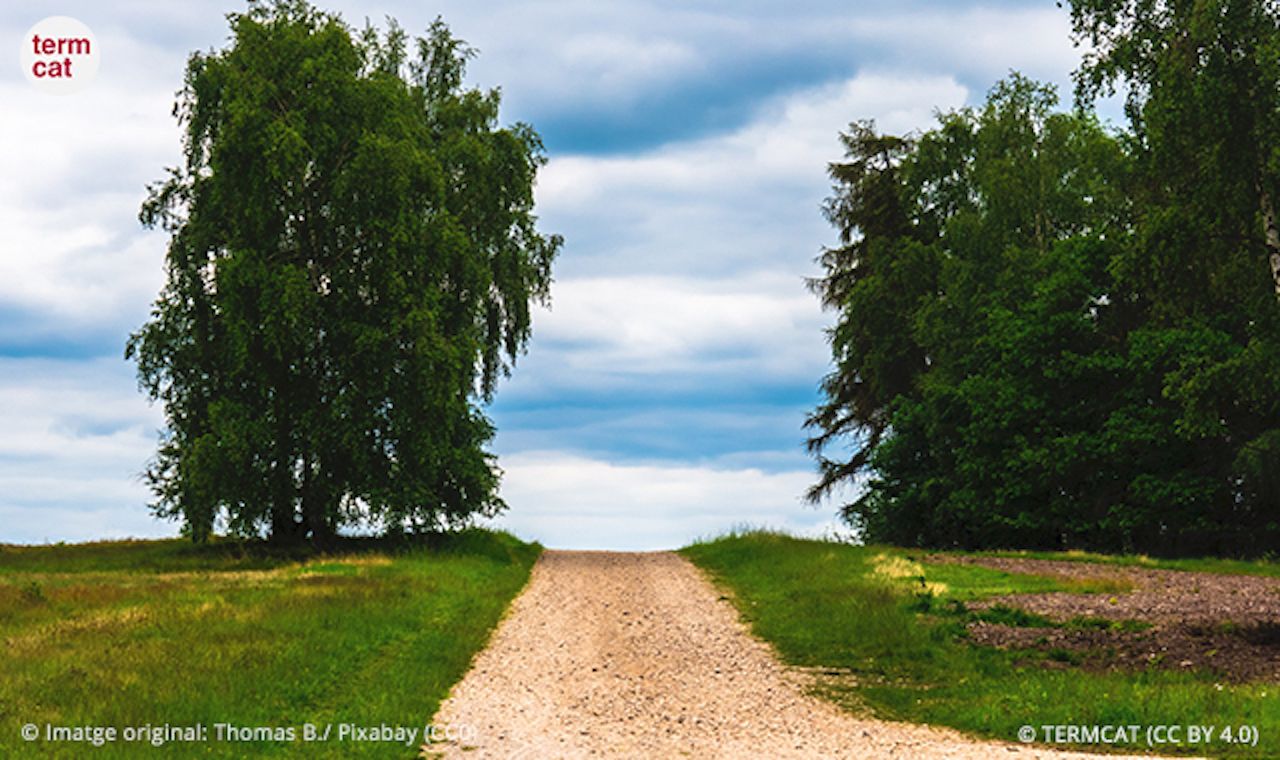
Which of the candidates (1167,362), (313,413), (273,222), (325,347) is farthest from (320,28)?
(1167,362)

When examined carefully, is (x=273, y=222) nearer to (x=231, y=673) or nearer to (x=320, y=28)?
(x=320, y=28)

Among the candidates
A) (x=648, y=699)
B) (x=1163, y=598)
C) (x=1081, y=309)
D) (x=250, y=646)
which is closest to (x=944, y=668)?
(x=648, y=699)

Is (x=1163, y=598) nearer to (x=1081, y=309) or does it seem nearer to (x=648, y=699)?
(x=648, y=699)

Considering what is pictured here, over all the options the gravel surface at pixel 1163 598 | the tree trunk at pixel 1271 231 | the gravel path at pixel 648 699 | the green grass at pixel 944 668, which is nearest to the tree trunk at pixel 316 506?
the gravel path at pixel 648 699

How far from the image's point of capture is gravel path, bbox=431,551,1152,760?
13289mm

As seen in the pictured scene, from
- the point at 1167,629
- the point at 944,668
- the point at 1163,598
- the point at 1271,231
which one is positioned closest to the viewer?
the point at 944,668

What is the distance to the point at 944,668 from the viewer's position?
1798cm

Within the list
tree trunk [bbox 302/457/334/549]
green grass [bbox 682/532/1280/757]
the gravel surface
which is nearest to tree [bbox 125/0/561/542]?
tree trunk [bbox 302/457/334/549]

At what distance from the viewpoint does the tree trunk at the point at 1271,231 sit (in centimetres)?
2620

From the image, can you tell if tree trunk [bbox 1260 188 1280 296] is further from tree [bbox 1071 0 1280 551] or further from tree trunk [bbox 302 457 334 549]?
tree trunk [bbox 302 457 334 549]

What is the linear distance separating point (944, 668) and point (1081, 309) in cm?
3186

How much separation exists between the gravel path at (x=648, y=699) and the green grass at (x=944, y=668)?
0.80m

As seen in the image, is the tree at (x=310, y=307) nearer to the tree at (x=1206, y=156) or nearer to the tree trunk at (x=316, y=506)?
the tree trunk at (x=316, y=506)

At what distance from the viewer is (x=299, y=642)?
18625 mm
